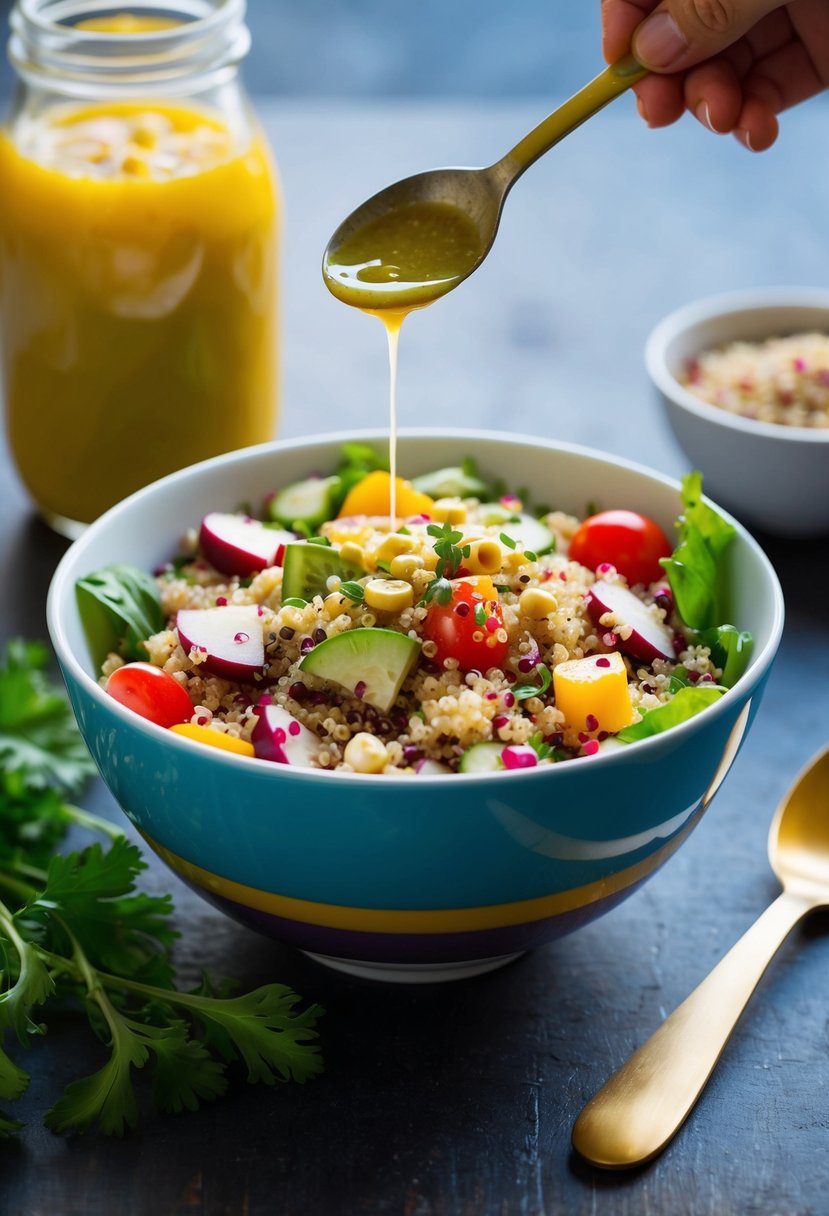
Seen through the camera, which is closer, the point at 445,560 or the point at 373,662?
the point at 373,662

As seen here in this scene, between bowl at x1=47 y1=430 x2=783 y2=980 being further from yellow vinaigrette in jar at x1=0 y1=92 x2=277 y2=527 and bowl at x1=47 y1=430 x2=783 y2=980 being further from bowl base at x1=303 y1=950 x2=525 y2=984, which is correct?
yellow vinaigrette in jar at x1=0 y1=92 x2=277 y2=527

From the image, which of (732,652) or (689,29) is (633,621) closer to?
(732,652)

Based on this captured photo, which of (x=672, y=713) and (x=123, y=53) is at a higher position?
(x=123, y=53)

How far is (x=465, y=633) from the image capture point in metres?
1.90

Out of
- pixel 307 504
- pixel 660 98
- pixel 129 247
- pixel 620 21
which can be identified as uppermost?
pixel 620 21

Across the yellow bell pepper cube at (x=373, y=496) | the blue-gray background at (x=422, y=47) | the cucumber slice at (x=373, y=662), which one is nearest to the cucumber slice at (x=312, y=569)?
the cucumber slice at (x=373, y=662)

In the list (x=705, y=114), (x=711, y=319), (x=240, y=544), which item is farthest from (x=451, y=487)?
(x=711, y=319)

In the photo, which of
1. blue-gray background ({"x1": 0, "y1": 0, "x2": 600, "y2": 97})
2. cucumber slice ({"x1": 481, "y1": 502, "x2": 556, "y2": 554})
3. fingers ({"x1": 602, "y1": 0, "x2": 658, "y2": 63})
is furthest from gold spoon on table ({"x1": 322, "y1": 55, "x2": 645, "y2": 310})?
blue-gray background ({"x1": 0, "y1": 0, "x2": 600, "y2": 97})

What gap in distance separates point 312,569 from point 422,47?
23.5 ft

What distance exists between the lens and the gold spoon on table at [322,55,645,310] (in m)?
2.19

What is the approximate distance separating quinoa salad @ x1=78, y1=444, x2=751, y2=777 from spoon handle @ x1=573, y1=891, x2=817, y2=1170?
37cm

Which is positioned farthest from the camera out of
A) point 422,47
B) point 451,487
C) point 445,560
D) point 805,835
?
point 422,47

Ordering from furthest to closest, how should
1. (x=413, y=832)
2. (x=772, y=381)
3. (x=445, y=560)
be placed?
(x=772, y=381) < (x=445, y=560) < (x=413, y=832)

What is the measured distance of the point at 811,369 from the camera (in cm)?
326
